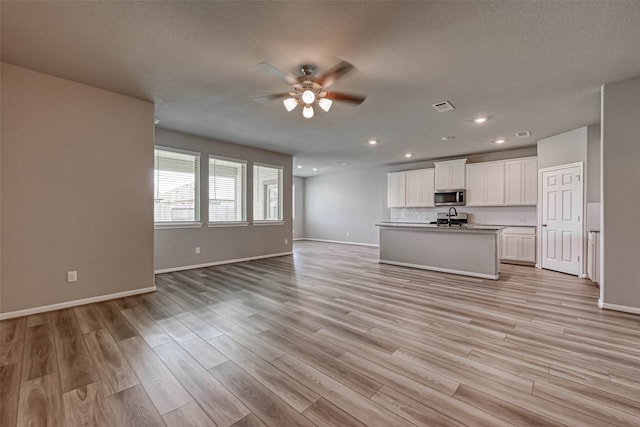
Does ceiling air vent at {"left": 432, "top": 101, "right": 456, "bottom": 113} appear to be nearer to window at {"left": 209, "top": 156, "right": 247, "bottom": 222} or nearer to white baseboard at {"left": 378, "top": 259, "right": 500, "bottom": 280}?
white baseboard at {"left": 378, "top": 259, "right": 500, "bottom": 280}

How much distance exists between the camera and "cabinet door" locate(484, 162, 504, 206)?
650cm

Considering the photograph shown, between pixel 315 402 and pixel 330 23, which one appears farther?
pixel 330 23

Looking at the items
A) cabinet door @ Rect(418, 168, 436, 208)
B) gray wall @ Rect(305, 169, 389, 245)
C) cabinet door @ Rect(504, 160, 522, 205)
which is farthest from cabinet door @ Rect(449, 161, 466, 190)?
gray wall @ Rect(305, 169, 389, 245)

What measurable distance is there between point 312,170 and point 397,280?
6.11 m

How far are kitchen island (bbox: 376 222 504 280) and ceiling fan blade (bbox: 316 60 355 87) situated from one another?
3714mm

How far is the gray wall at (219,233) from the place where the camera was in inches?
203

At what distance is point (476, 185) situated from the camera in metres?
6.89

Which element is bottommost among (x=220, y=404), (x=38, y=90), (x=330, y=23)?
(x=220, y=404)

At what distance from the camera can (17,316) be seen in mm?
2938

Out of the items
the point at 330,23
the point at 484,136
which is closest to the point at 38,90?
the point at 330,23

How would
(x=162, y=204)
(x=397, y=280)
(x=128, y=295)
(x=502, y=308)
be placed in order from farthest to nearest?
1. (x=162, y=204)
2. (x=397, y=280)
3. (x=128, y=295)
4. (x=502, y=308)

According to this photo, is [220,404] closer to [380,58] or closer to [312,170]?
[380,58]

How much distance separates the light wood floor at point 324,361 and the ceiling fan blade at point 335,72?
96.4 inches

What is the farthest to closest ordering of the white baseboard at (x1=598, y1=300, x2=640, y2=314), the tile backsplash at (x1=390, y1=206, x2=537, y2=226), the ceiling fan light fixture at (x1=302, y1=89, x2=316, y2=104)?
the tile backsplash at (x1=390, y1=206, x2=537, y2=226)
the white baseboard at (x1=598, y1=300, x2=640, y2=314)
the ceiling fan light fixture at (x1=302, y1=89, x2=316, y2=104)
